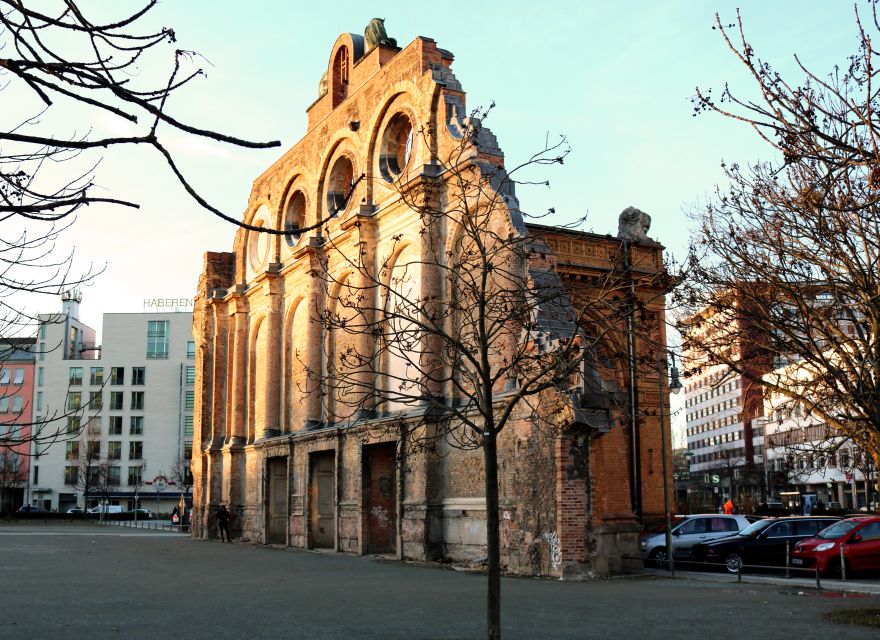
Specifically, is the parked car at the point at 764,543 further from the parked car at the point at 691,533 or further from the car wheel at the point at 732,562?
the parked car at the point at 691,533

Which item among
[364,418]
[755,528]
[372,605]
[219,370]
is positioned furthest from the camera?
[219,370]

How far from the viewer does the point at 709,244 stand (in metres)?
16.3

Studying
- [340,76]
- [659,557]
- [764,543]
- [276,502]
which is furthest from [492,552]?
[340,76]

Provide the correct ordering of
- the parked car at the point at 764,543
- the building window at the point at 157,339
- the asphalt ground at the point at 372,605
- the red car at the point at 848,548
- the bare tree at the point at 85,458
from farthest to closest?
the building window at the point at 157,339 → the bare tree at the point at 85,458 → the parked car at the point at 764,543 → the red car at the point at 848,548 → the asphalt ground at the point at 372,605

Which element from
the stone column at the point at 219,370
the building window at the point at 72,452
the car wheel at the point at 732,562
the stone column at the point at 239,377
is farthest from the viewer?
the building window at the point at 72,452

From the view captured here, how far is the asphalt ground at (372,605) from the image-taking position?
11.7 metres

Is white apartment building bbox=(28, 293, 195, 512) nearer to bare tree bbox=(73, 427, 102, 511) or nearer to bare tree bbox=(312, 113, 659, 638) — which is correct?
bare tree bbox=(73, 427, 102, 511)

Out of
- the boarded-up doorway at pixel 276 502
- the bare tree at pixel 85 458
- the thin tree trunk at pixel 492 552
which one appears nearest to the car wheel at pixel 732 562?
the thin tree trunk at pixel 492 552

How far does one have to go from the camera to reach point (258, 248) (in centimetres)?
3753

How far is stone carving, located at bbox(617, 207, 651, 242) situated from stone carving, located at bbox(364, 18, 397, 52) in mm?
12261

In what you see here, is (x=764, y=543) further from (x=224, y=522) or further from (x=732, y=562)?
(x=224, y=522)

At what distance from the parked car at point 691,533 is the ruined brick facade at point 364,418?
6.43ft

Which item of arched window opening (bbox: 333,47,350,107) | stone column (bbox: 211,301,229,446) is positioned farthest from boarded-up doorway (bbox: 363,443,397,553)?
stone column (bbox: 211,301,229,446)

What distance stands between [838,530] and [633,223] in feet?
57.4
